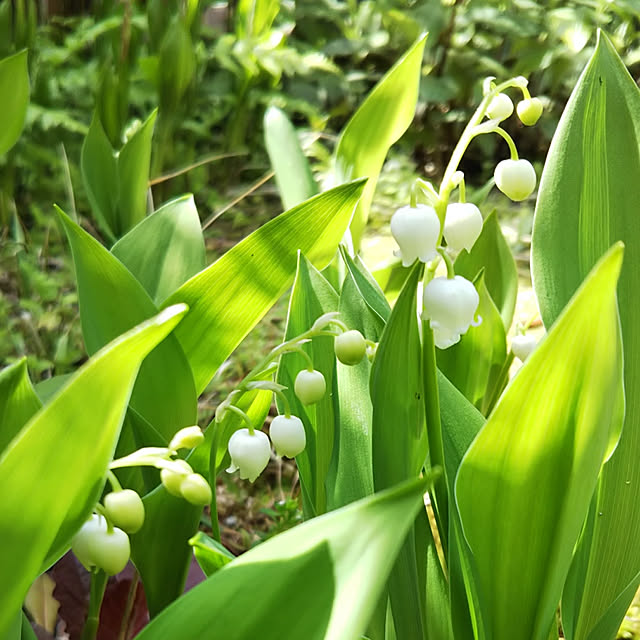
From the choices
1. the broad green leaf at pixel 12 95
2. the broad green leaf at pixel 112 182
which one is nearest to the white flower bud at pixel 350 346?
the broad green leaf at pixel 112 182

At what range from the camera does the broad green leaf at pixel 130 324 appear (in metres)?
0.83

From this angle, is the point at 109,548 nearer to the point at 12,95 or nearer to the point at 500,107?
the point at 500,107

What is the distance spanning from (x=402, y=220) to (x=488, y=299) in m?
0.38

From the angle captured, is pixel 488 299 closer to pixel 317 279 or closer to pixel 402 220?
pixel 317 279

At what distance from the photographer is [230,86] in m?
3.05

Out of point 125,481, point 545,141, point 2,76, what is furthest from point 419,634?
point 545,141

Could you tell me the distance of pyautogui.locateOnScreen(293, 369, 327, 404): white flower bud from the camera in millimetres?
684

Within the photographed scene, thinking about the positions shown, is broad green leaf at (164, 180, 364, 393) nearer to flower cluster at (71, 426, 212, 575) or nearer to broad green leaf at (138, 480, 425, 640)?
flower cluster at (71, 426, 212, 575)

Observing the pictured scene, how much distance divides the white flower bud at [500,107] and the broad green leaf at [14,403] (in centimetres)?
44

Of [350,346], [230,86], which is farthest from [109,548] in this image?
[230,86]

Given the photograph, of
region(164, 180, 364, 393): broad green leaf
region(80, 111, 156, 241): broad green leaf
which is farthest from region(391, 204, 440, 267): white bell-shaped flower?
region(80, 111, 156, 241): broad green leaf

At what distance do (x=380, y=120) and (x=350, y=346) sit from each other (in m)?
0.67

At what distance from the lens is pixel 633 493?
830 mm

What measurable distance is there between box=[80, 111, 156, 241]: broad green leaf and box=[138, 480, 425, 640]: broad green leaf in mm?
958
